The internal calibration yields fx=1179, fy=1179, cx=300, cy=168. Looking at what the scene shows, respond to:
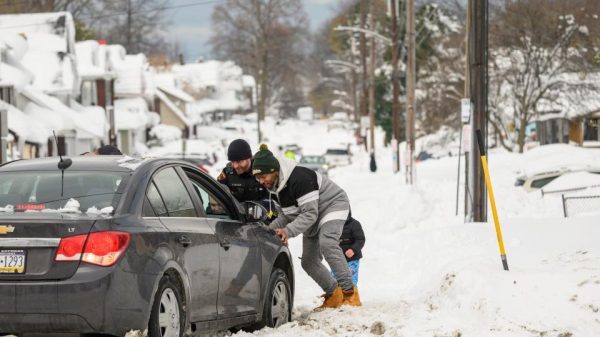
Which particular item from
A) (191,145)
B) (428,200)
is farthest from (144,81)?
(428,200)

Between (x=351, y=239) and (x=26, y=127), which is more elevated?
(x=26, y=127)

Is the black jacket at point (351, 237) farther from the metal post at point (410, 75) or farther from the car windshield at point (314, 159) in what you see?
the car windshield at point (314, 159)

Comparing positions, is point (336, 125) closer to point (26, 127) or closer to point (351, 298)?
point (26, 127)

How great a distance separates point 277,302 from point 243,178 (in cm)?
176

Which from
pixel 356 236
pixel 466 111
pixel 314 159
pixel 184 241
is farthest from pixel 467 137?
pixel 314 159

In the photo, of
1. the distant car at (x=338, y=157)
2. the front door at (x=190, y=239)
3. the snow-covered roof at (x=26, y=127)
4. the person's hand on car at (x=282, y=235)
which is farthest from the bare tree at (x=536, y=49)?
the front door at (x=190, y=239)

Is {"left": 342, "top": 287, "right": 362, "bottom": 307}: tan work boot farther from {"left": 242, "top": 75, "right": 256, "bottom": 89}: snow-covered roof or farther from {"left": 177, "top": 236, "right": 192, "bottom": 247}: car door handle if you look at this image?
{"left": 242, "top": 75, "right": 256, "bottom": 89}: snow-covered roof

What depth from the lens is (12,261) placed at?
6883 mm

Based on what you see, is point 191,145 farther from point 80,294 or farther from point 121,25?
point 80,294

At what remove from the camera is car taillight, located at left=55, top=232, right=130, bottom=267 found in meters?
6.82

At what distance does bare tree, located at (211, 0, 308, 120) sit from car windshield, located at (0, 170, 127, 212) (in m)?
105

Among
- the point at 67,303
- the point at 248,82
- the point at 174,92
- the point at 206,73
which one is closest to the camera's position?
the point at 67,303

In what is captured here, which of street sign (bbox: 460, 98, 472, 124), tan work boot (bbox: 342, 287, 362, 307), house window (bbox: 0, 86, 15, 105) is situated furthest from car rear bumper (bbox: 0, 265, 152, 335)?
house window (bbox: 0, 86, 15, 105)

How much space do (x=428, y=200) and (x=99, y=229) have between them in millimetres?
21453
